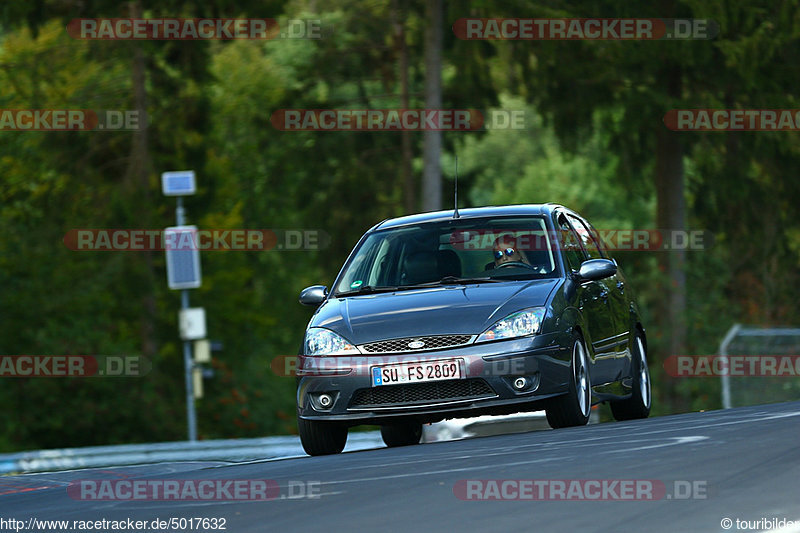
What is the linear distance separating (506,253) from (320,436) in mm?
1913

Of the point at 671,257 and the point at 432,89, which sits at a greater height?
the point at 432,89

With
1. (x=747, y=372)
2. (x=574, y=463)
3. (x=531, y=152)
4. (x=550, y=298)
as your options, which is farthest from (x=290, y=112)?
(x=531, y=152)

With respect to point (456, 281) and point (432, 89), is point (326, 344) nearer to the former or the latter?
point (456, 281)

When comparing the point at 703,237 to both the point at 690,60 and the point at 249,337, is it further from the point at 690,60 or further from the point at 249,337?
the point at 249,337

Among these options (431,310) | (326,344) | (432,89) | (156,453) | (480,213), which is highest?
(432,89)

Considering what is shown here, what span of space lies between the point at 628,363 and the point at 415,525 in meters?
6.66

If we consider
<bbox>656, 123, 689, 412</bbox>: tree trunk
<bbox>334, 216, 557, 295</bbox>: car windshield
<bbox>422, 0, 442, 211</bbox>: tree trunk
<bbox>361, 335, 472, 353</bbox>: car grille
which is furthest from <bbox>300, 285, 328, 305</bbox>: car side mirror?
<bbox>656, 123, 689, 412</bbox>: tree trunk

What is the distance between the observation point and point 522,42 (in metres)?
29.7

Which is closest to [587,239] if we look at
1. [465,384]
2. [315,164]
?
[465,384]

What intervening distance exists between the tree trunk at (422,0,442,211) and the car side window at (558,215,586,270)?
53.5 feet

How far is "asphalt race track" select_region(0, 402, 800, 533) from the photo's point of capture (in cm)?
573

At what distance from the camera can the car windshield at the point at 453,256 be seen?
35.8ft

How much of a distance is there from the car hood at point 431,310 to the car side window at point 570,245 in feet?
2.51

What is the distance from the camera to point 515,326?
388 inches
